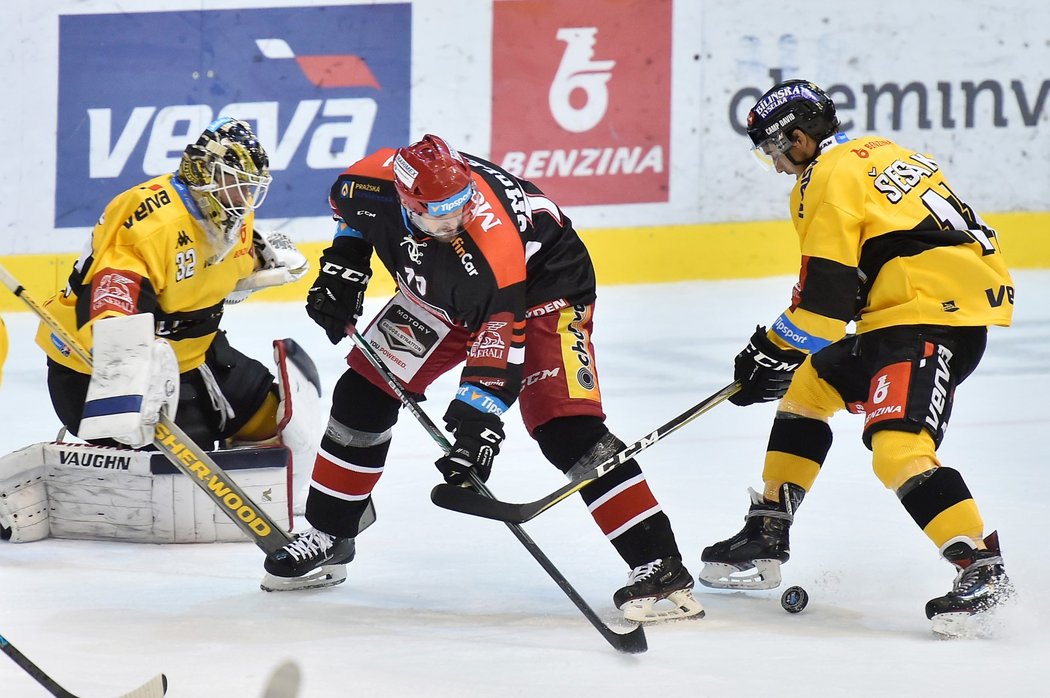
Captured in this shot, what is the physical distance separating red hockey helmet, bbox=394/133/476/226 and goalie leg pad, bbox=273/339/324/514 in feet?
3.37

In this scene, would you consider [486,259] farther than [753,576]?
No

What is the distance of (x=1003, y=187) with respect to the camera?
7.00 metres

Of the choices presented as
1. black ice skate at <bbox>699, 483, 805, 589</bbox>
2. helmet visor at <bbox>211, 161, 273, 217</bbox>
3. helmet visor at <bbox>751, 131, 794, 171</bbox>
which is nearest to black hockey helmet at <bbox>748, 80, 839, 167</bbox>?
helmet visor at <bbox>751, 131, 794, 171</bbox>

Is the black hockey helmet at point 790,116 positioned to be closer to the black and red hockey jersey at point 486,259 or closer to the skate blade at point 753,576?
the black and red hockey jersey at point 486,259

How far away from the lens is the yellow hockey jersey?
337 centimetres

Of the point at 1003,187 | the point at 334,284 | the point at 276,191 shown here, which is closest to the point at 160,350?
the point at 334,284

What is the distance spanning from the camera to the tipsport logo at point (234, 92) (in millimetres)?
→ 6008

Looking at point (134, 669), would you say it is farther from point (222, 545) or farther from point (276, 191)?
point (276, 191)

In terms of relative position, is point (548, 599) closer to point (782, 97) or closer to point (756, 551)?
point (756, 551)

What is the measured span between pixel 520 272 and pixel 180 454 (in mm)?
861

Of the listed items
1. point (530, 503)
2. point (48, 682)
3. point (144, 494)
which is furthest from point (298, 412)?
point (48, 682)

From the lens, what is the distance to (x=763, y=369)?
3145mm

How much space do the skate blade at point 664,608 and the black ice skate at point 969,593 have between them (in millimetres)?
484

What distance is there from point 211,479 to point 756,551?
4.03 feet
